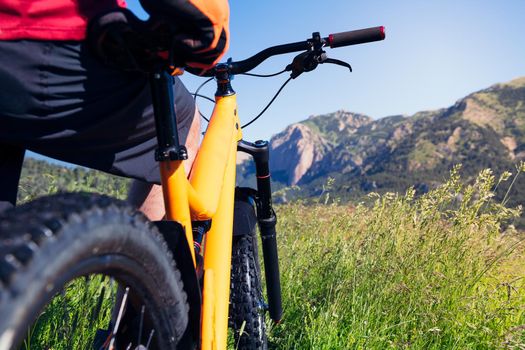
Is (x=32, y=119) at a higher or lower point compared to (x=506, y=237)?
higher

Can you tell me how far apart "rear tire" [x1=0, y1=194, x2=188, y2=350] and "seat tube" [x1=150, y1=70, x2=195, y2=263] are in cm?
21

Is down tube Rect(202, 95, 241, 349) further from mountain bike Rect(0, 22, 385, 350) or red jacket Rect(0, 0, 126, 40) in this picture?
red jacket Rect(0, 0, 126, 40)

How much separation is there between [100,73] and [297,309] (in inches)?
86.2

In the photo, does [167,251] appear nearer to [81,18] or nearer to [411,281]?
[81,18]

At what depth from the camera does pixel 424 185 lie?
15412 cm

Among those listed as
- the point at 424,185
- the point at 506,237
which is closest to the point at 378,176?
the point at 424,185

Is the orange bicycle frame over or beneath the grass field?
over

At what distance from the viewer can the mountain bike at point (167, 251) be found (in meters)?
0.76

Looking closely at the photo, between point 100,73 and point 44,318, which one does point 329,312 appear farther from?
point 100,73

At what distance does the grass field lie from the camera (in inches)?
97.7

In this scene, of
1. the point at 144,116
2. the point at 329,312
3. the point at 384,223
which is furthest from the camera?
the point at 384,223

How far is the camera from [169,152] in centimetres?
129

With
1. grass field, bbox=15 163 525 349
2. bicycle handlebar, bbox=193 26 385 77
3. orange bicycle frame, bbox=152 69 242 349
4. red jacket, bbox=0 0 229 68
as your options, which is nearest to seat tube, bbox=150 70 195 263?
orange bicycle frame, bbox=152 69 242 349

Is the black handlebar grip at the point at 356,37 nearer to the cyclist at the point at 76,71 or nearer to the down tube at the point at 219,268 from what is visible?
the down tube at the point at 219,268
